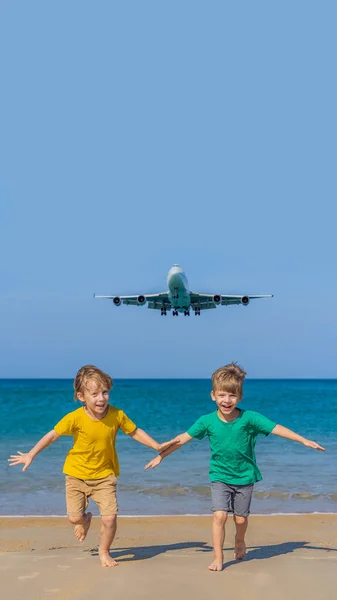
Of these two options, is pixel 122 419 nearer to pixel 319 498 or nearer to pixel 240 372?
pixel 240 372

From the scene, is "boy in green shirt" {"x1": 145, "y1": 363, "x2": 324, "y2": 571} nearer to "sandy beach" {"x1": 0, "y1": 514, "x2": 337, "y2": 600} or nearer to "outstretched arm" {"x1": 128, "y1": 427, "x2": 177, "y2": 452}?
"outstretched arm" {"x1": 128, "y1": 427, "x2": 177, "y2": 452}

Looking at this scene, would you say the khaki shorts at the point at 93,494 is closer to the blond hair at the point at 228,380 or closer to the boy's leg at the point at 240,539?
the boy's leg at the point at 240,539

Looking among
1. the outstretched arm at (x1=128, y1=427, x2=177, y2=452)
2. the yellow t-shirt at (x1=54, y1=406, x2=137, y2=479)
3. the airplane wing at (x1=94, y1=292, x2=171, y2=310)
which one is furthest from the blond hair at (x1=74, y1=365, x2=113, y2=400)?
the airplane wing at (x1=94, y1=292, x2=171, y2=310)

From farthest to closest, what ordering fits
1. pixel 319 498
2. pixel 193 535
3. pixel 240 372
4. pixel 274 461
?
pixel 274 461
pixel 319 498
pixel 193 535
pixel 240 372

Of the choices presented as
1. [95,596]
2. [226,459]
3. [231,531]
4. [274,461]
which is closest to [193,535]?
[231,531]

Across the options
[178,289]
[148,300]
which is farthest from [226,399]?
[148,300]

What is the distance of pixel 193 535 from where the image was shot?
7902 millimetres

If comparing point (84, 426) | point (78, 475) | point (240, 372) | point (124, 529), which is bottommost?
point (124, 529)

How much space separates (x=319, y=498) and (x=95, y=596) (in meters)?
7.42

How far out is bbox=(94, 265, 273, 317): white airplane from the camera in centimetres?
4253

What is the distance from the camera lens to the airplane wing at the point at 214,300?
43.8 m

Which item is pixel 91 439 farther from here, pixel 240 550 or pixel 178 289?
pixel 178 289

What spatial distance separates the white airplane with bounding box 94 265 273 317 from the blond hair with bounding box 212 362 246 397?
36.4 metres

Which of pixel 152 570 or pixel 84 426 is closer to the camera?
pixel 152 570
